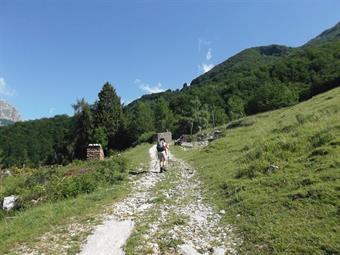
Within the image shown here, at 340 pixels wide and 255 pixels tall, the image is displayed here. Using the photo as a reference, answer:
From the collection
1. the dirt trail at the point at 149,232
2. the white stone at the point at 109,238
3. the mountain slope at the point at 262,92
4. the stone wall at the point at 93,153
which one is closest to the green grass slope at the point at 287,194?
the dirt trail at the point at 149,232

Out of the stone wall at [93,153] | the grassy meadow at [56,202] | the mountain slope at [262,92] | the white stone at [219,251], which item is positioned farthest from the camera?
the mountain slope at [262,92]

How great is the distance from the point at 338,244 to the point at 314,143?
966 cm

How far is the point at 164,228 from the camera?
426 inches

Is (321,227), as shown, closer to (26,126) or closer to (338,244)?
(338,244)

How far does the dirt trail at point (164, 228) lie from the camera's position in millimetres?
9312

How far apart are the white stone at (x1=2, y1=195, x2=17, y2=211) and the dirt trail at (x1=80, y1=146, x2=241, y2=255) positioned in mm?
5247

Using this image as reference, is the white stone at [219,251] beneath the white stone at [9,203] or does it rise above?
beneath

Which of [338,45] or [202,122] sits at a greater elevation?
[338,45]

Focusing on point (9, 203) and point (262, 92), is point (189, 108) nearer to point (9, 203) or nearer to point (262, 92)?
point (262, 92)

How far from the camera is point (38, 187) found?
18.0 m

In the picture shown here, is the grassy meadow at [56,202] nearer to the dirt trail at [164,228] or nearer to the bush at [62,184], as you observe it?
the bush at [62,184]

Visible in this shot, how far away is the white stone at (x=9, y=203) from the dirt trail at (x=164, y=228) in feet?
17.2

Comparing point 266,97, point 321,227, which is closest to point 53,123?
point 266,97

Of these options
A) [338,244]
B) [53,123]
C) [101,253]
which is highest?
[53,123]
